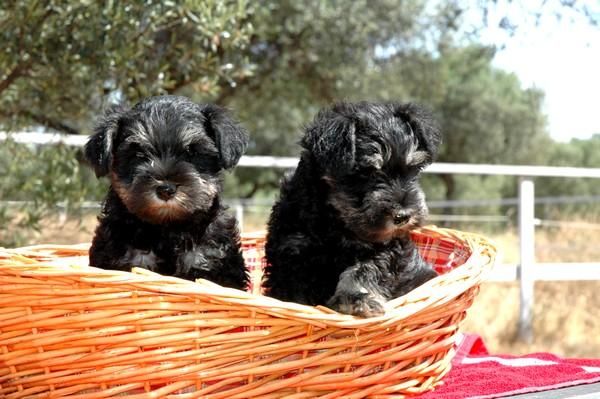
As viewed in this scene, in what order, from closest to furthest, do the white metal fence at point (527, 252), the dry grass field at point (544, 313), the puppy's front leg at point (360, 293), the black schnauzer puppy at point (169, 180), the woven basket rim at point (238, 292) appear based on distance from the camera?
1. the woven basket rim at point (238, 292)
2. the puppy's front leg at point (360, 293)
3. the black schnauzer puppy at point (169, 180)
4. the white metal fence at point (527, 252)
5. the dry grass field at point (544, 313)

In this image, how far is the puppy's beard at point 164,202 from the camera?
3.10 m

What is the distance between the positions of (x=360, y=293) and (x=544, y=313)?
20.9 feet

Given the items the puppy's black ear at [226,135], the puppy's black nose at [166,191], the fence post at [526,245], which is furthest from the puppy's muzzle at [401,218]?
the fence post at [526,245]

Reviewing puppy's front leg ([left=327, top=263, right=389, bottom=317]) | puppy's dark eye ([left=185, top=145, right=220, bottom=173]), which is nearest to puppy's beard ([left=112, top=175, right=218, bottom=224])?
puppy's dark eye ([left=185, top=145, right=220, bottom=173])

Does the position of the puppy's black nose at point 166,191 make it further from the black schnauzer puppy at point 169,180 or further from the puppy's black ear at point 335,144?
the puppy's black ear at point 335,144

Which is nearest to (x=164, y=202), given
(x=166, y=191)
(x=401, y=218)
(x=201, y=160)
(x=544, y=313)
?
(x=166, y=191)

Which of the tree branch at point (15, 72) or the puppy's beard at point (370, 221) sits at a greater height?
the tree branch at point (15, 72)

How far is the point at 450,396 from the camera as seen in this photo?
292 cm

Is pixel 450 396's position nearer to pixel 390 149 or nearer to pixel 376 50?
pixel 390 149

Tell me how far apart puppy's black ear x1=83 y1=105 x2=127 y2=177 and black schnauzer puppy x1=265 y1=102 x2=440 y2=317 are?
879 mm

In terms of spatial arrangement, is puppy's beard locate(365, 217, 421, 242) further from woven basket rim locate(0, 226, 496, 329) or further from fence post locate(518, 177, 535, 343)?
fence post locate(518, 177, 535, 343)

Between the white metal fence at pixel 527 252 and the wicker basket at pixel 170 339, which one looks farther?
the white metal fence at pixel 527 252

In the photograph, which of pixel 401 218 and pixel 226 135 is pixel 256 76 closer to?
pixel 226 135

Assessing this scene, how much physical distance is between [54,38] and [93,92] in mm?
541
